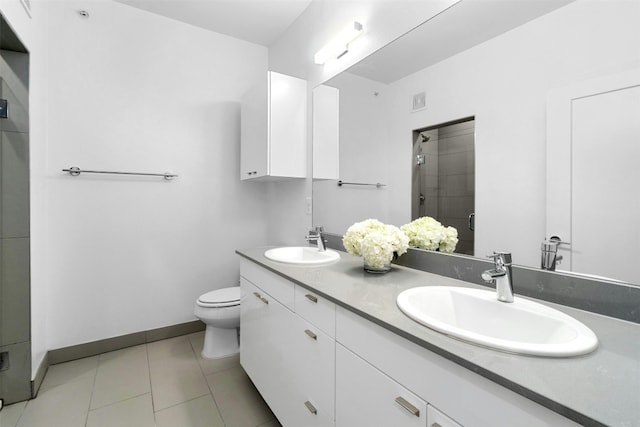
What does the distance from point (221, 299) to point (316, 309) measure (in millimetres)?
Result: 1305

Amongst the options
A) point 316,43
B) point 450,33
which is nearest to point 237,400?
point 450,33

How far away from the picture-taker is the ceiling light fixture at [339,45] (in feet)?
5.82

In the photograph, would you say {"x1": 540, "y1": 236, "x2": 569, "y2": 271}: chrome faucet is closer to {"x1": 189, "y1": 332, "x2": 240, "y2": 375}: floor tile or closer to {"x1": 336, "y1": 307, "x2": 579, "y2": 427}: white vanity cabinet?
{"x1": 336, "y1": 307, "x2": 579, "y2": 427}: white vanity cabinet

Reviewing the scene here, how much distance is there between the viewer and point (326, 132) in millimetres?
2068

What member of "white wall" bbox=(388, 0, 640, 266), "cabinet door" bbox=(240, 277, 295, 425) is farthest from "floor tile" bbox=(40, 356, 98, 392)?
"white wall" bbox=(388, 0, 640, 266)

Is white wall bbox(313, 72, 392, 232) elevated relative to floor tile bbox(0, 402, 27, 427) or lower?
elevated

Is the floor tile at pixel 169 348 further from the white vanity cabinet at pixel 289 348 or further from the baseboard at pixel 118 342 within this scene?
the white vanity cabinet at pixel 289 348

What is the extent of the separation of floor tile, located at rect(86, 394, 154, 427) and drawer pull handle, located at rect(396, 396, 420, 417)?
1456 millimetres

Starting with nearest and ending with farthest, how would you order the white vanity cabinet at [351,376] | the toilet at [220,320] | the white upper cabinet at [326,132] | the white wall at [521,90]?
the white vanity cabinet at [351,376] < the white wall at [521,90] < the white upper cabinet at [326,132] < the toilet at [220,320]

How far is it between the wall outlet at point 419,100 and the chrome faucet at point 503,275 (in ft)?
2.69

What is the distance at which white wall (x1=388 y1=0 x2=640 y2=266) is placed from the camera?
0.85 meters

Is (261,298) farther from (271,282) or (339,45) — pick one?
(339,45)

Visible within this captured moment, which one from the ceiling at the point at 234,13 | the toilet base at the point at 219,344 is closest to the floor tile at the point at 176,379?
the toilet base at the point at 219,344

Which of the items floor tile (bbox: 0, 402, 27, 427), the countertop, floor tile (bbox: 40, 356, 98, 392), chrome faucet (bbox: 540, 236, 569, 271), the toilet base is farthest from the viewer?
the toilet base
